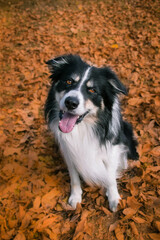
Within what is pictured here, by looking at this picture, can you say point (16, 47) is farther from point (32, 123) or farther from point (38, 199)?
point (38, 199)

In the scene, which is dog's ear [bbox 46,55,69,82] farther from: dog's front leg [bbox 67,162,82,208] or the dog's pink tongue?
dog's front leg [bbox 67,162,82,208]

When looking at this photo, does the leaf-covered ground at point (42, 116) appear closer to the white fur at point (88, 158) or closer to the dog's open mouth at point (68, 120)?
the white fur at point (88, 158)

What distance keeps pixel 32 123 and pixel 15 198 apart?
4.99ft

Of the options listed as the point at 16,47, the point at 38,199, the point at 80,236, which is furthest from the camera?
the point at 16,47

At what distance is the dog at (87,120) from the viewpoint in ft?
6.86

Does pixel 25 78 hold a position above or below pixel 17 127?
above

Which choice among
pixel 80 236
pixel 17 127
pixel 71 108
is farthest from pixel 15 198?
pixel 71 108

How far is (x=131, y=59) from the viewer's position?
4.81 metres

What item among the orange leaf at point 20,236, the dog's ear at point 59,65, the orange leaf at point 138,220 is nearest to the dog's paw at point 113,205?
the orange leaf at point 138,220

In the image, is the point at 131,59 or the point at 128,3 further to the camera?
the point at 128,3

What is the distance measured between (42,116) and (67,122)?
1.91 metres

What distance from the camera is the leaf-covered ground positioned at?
2.31 metres

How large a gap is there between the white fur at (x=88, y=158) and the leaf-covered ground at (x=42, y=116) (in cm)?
15

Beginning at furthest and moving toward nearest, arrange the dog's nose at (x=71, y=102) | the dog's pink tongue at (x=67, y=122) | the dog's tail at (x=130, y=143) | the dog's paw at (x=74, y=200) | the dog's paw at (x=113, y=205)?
the dog's tail at (x=130, y=143), the dog's paw at (x=74, y=200), the dog's paw at (x=113, y=205), the dog's pink tongue at (x=67, y=122), the dog's nose at (x=71, y=102)
